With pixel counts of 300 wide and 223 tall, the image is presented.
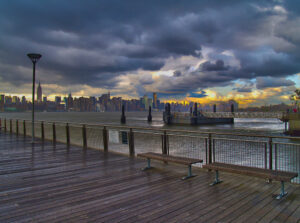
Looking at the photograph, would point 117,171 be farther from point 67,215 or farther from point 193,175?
point 67,215

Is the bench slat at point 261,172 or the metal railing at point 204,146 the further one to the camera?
the metal railing at point 204,146

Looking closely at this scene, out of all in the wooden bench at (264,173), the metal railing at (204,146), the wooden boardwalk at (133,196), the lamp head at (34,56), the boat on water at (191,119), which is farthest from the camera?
the boat on water at (191,119)

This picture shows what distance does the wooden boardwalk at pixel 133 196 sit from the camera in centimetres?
384

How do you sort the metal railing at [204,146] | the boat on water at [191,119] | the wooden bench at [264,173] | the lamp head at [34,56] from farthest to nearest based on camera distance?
1. the boat on water at [191,119]
2. the lamp head at [34,56]
3. the metal railing at [204,146]
4. the wooden bench at [264,173]

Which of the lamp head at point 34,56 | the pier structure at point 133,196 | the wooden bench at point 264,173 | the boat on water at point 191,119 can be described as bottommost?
the boat on water at point 191,119

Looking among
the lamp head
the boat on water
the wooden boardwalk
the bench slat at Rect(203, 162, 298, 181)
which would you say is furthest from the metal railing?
the boat on water

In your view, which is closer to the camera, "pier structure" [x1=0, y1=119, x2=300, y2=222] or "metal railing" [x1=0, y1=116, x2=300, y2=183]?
"pier structure" [x1=0, y1=119, x2=300, y2=222]

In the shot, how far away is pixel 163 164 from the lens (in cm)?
771

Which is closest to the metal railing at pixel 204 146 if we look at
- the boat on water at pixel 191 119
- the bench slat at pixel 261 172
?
the bench slat at pixel 261 172

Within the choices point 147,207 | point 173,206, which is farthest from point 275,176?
point 147,207

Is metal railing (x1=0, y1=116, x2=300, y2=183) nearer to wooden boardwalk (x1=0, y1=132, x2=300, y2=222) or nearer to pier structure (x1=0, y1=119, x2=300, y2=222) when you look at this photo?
pier structure (x1=0, y1=119, x2=300, y2=222)

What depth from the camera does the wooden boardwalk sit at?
3.84 meters

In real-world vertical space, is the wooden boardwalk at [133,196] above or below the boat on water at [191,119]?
above

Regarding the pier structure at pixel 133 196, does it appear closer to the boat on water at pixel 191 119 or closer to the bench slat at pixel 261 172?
the bench slat at pixel 261 172
